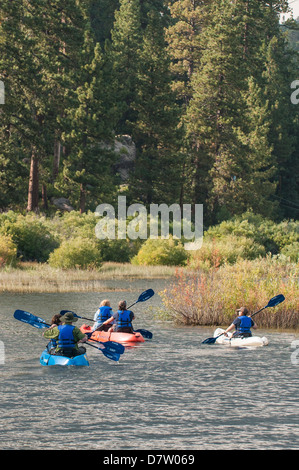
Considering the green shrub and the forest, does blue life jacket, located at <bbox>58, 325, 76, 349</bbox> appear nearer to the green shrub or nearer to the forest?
the forest

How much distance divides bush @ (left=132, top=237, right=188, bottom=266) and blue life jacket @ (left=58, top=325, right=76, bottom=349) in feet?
102

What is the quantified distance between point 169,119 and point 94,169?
10012mm

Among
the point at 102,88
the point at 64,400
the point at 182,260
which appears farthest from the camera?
the point at 102,88

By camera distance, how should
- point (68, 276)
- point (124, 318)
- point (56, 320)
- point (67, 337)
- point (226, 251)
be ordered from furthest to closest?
point (226, 251), point (68, 276), point (124, 318), point (56, 320), point (67, 337)

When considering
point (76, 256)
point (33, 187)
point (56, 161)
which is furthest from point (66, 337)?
point (56, 161)

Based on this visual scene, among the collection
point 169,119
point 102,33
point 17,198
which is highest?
point 102,33

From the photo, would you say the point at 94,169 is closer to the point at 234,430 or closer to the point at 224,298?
the point at 224,298

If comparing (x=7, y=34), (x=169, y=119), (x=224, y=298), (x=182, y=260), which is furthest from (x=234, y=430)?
(x=169, y=119)

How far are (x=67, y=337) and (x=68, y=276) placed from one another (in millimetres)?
21835

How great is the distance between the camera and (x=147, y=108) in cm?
6694

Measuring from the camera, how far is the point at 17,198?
53.8 m

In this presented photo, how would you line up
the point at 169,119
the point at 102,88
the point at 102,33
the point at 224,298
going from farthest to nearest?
1. the point at 102,33
2. the point at 169,119
3. the point at 102,88
4. the point at 224,298

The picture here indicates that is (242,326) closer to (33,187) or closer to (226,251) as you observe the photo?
(226,251)

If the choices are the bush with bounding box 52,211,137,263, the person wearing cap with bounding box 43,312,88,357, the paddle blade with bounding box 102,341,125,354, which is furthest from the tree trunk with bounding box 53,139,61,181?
the person wearing cap with bounding box 43,312,88,357
